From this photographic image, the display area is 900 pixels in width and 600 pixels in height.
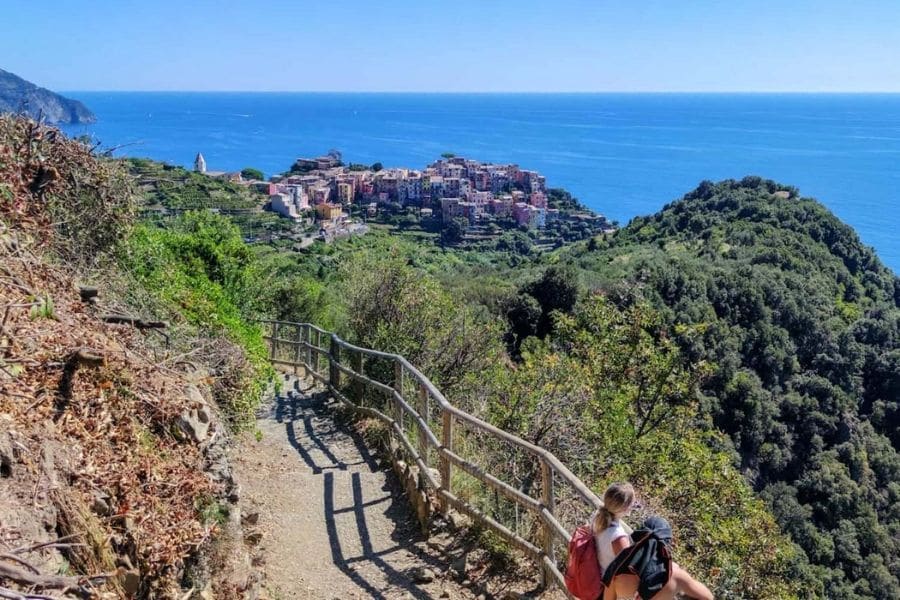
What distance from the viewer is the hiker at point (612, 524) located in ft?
9.53

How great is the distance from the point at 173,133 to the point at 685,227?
140m

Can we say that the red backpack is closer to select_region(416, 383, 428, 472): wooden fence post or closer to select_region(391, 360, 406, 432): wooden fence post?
select_region(416, 383, 428, 472): wooden fence post

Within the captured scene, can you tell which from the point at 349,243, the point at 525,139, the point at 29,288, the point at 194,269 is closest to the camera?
the point at 29,288

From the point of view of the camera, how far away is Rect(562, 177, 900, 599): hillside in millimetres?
25438

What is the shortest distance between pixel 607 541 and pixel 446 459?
8.57 ft

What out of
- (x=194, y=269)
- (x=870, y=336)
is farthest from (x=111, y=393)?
(x=870, y=336)

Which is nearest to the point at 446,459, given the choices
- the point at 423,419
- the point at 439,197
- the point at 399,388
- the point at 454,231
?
the point at 423,419

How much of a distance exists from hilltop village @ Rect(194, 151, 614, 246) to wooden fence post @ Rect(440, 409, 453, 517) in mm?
75048

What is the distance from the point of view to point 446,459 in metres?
5.46

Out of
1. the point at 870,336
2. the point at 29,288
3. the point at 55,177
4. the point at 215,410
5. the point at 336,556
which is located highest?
the point at 55,177

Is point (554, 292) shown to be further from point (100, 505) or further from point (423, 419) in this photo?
point (100, 505)

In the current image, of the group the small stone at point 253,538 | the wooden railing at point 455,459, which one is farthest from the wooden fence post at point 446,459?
the small stone at point 253,538

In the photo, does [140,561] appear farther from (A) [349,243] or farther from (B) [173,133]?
(B) [173,133]

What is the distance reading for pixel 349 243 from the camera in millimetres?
59781
